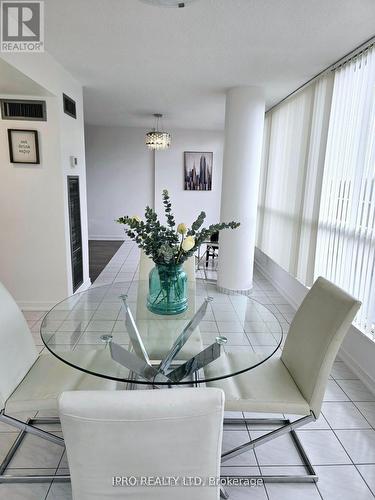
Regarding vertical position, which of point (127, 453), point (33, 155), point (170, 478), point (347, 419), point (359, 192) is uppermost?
point (33, 155)

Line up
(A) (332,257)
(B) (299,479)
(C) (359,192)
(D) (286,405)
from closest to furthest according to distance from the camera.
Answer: (D) (286,405)
(B) (299,479)
(C) (359,192)
(A) (332,257)

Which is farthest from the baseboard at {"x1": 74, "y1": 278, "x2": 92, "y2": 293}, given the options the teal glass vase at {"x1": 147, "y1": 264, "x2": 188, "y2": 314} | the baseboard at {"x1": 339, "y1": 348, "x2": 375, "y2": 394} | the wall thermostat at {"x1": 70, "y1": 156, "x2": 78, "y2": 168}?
the baseboard at {"x1": 339, "y1": 348, "x2": 375, "y2": 394}

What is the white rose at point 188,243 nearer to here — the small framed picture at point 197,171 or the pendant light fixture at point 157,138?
the pendant light fixture at point 157,138

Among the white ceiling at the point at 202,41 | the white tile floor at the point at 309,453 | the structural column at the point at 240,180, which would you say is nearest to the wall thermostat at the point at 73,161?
the white ceiling at the point at 202,41

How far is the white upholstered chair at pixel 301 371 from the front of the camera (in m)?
1.42

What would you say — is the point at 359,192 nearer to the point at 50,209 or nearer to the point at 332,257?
the point at 332,257

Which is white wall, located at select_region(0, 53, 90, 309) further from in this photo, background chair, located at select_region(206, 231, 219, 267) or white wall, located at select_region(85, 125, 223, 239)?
white wall, located at select_region(85, 125, 223, 239)

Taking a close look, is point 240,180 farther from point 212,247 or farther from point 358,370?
point 358,370

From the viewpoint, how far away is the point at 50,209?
3287mm

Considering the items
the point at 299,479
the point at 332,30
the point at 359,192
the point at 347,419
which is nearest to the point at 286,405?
the point at 299,479

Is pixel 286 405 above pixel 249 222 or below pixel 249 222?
below

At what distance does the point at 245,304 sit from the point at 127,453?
150 centimetres

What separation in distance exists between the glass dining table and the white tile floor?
3cm

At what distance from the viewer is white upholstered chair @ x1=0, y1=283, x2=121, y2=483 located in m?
1.41
